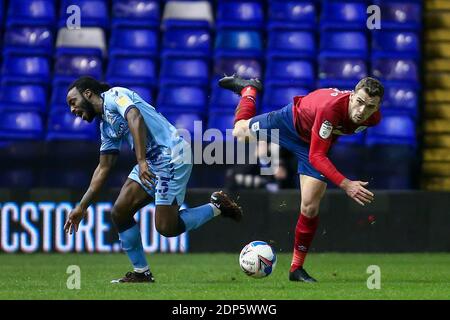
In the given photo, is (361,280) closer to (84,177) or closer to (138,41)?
(84,177)

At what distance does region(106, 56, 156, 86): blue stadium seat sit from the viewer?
14039 mm

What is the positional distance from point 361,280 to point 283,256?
2899 millimetres

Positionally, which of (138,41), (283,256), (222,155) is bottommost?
(283,256)

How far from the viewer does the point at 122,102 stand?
8469 mm

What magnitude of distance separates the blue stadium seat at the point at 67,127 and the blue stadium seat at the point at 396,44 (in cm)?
358

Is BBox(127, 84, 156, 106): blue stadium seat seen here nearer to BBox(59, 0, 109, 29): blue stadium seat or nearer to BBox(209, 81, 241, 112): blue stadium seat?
BBox(209, 81, 241, 112): blue stadium seat

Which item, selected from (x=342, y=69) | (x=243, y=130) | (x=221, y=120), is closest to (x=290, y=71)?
(x=342, y=69)

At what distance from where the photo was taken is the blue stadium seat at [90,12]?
14641 mm

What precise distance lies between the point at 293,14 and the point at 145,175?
274 inches

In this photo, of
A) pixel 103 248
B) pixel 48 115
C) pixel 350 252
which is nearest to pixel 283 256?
pixel 350 252

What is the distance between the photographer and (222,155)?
12398 mm

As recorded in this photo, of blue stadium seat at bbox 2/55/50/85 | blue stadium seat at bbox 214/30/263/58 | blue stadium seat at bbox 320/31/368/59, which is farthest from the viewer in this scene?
blue stadium seat at bbox 214/30/263/58

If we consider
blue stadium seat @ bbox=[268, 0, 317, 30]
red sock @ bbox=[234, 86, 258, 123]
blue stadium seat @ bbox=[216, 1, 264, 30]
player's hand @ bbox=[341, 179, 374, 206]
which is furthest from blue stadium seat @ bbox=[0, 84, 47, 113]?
player's hand @ bbox=[341, 179, 374, 206]

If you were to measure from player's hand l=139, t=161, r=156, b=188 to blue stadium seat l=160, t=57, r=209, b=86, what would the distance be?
5.95 m
